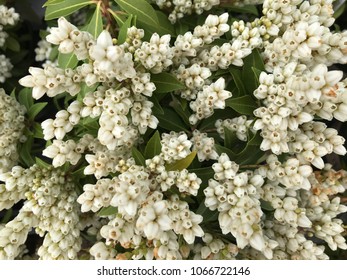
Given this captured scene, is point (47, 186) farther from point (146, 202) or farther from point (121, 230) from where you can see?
point (146, 202)

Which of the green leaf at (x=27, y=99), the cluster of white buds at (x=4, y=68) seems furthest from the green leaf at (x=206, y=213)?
the cluster of white buds at (x=4, y=68)

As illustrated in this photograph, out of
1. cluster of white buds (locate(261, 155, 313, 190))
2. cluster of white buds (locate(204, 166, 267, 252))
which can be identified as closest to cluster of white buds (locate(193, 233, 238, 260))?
cluster of white buds (locate(204, 166, 267, 252))

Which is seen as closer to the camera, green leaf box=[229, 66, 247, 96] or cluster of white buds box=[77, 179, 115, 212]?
cluster of white buds box=[77, 179, 115, 212]

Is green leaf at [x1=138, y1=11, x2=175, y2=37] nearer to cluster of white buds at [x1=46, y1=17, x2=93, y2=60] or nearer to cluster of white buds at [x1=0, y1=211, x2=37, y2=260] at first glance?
cluster of white buds at [x1=46, y1=17, x2=93, y2=60]

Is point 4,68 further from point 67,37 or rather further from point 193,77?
point 193,77

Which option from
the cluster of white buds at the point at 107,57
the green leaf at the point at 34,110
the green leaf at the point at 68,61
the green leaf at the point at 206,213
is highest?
the cluster of white buds at the point at 107,57

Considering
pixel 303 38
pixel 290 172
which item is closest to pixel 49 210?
pixel 290 172

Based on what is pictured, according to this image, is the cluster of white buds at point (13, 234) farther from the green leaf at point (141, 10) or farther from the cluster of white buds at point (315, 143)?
the cluster of white buds at point (315, 143)
